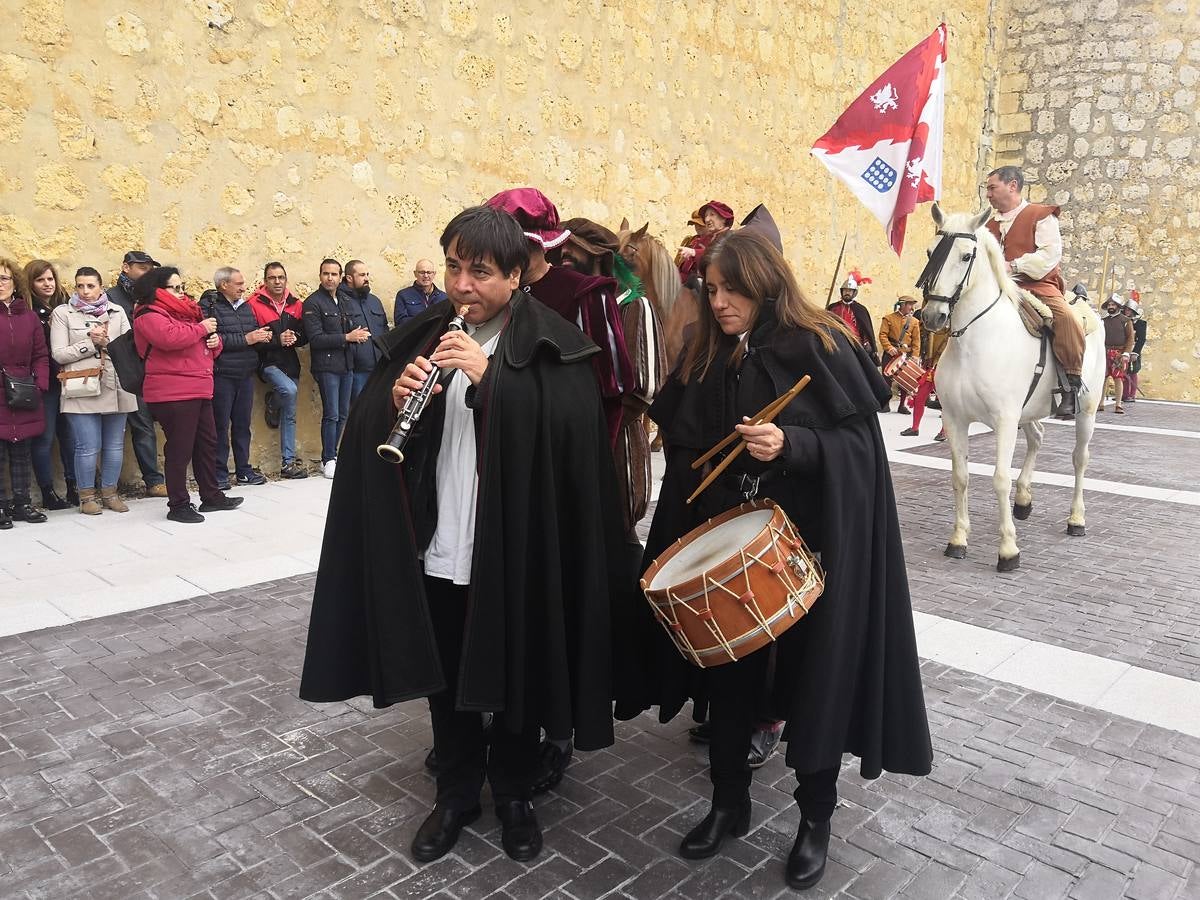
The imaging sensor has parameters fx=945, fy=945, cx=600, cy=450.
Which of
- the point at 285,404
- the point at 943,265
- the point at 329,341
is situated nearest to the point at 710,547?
the point at 943,265

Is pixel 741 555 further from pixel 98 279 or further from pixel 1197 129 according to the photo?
pixel 1197 129

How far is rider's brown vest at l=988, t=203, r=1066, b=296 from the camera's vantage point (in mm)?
6871

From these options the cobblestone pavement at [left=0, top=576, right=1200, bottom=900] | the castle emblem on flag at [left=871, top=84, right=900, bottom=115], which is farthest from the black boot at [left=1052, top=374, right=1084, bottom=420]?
the cobblestone pavement at [left=0, top=576, right=1200, bottom=900]

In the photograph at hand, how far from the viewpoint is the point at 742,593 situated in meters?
2.34

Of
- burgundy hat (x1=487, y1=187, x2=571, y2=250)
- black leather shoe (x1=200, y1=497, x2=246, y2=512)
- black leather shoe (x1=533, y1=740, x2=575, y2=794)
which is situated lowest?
black leather shoe (x1=200, y1=497, x2=246, y2=512)

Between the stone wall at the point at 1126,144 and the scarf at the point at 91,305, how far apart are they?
17.5 m

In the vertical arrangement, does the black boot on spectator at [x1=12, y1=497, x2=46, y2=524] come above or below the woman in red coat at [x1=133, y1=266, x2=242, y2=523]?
below

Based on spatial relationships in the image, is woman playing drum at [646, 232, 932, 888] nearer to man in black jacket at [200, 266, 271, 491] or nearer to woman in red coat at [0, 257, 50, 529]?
woman in red coat at [0, 257, 50, 529]

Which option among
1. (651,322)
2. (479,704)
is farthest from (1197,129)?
(479,704)

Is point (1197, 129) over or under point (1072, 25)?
under

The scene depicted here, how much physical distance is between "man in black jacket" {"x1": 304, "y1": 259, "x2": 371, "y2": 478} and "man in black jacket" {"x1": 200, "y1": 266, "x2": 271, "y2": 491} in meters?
0.49

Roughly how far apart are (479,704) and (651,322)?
5.16 ft

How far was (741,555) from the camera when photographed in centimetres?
233

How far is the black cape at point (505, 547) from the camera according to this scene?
8.32 ft
